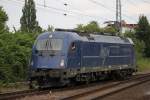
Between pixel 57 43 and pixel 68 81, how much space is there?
203 cm

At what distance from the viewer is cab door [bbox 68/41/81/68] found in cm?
2381

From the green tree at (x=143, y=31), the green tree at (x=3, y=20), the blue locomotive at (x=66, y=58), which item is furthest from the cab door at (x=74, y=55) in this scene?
the green tree at (x=143, y=31)

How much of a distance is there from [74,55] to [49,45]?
1386 millimetres

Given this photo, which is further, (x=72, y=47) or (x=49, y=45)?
(x=49, y=45)

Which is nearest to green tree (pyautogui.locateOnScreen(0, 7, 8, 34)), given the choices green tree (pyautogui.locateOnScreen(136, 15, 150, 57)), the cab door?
the cab door

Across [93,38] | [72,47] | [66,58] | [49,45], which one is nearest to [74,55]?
[72,47]

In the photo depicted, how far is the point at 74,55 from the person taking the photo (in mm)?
24344

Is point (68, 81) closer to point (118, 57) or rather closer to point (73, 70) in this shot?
point (73, 70)

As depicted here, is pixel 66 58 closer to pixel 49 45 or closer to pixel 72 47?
pixel 72 47

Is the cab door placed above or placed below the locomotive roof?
below

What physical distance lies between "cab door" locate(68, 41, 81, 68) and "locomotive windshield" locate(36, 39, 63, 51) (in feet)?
1.95

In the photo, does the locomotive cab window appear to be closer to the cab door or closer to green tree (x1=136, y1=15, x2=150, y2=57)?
the cab door

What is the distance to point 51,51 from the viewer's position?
942 inches

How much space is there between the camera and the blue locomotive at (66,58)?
23.4 metres
